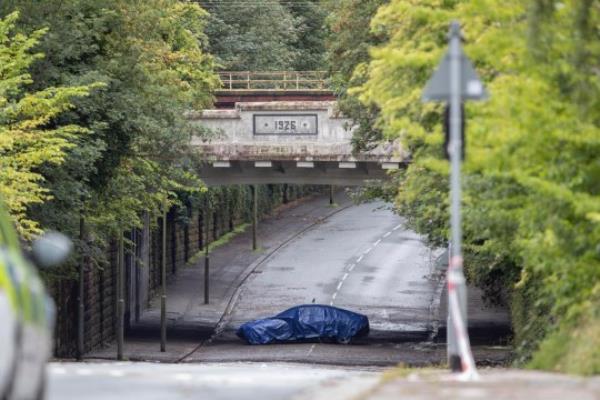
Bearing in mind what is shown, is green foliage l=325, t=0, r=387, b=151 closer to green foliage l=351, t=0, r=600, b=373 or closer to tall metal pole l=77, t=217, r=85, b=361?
tall metal pole l=77, t=217, r=85, b=361

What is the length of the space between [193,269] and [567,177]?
49952mm

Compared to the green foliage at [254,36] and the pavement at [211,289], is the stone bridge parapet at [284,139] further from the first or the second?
the green foliage at [254,36]

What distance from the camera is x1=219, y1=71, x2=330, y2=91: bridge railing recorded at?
2509 inches

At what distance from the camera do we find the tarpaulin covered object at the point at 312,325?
49.7 metres

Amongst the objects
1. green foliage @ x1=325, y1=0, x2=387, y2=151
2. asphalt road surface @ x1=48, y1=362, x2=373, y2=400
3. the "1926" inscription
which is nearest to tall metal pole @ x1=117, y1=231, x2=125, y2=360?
the "1926" inscription

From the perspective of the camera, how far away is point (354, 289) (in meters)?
62.8

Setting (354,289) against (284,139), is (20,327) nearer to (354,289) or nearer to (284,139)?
(284,139)

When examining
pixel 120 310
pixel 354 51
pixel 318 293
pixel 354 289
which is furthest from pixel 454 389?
pixel 354 289

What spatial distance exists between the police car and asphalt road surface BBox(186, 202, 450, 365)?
29685mm

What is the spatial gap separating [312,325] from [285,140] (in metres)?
5.93

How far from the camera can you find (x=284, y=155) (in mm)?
48750

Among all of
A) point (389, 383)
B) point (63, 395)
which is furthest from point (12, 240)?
point (389, 383)

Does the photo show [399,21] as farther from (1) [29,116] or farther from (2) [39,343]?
(2) [39,343]

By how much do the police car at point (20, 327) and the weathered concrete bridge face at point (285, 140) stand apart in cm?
3654
